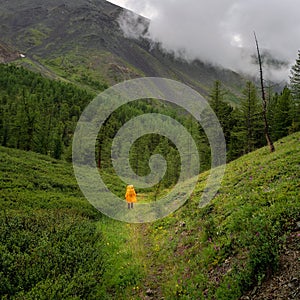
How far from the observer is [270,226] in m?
8.55

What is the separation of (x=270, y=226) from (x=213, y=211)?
17.9ft

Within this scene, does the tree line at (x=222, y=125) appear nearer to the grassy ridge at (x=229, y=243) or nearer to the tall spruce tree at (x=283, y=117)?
the tall spruce tree at (x=283, y=117)

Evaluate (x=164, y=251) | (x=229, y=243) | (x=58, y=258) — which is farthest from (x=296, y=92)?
(x=58, y=258)

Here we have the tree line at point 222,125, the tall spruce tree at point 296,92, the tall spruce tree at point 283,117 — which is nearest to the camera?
the tall spruce tree at point 296,92

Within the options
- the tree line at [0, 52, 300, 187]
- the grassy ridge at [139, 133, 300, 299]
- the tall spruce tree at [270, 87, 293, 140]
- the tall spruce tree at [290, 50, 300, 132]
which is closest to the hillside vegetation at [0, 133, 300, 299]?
the grassy ridge at [139, 133, 300, 299]

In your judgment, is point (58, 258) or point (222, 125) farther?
point (222, 125)

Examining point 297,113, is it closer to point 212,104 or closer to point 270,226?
point 212,104

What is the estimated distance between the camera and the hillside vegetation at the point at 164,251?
7598mm

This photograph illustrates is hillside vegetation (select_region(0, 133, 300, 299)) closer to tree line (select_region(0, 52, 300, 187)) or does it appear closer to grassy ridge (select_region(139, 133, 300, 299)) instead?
grassy ridge (select_region(139, 133, 300, 299))

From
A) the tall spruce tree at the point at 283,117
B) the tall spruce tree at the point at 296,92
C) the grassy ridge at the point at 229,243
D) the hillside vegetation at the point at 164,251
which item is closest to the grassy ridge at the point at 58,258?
the hillside vegetation at the point at 164,251

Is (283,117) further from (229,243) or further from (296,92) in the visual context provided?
(229,243)

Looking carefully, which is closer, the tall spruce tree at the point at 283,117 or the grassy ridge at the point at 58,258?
the grassy ridge at the point at 58,258

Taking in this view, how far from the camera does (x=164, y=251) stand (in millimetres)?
12445

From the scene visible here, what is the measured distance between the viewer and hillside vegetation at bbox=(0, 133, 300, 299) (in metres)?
7.60
